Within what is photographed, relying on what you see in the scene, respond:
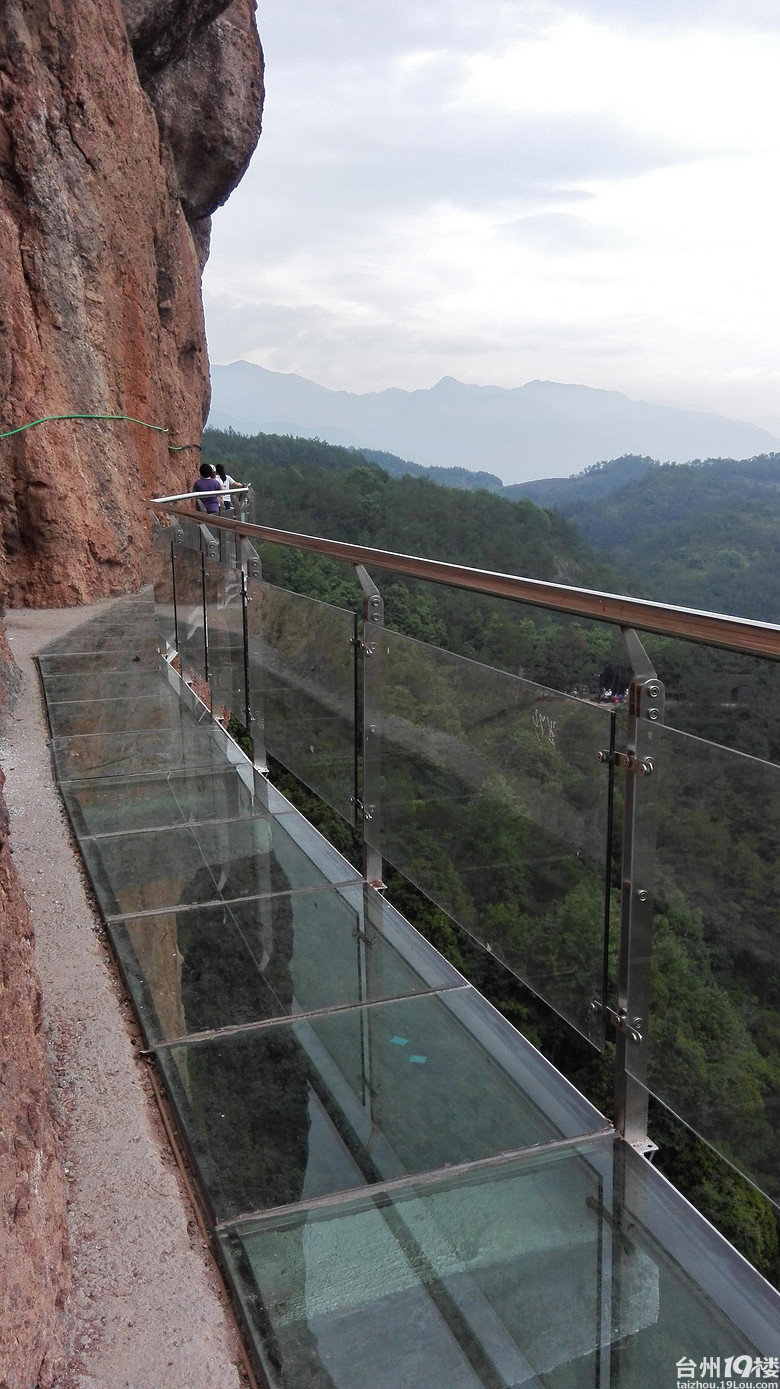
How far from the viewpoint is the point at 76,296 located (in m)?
12.3

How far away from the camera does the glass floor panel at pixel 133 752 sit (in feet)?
14.8

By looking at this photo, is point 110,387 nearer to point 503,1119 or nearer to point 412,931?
point 412,931

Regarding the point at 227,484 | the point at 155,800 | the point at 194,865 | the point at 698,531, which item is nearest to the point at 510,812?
the point at 194,865

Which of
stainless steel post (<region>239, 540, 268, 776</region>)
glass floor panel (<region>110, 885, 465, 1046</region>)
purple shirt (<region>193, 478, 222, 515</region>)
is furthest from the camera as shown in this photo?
purple shirt (<region>193, 478, 222, 515</region>)

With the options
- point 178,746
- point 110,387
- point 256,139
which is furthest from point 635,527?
point 178,746

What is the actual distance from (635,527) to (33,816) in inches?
2341

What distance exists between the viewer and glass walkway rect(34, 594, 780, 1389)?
59.5 inches

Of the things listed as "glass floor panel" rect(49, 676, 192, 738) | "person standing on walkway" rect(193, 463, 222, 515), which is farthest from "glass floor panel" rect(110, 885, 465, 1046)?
"person standing on walkway" rect(193, 463, 222, 515)

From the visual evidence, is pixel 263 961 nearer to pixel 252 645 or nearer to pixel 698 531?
pixel 252 645

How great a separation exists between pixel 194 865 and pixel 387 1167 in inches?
64.1

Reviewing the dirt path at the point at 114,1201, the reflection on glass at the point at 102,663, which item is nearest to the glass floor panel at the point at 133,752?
the dirt path at the point at 114,1201

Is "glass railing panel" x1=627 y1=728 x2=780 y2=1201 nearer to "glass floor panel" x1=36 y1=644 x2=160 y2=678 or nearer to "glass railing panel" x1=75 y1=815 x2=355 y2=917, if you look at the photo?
"glass railing panel" x1=75 y1=815 x2=355 y2=917

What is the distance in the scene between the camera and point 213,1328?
1.55m

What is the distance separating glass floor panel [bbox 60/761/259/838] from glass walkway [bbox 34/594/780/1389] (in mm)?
390
